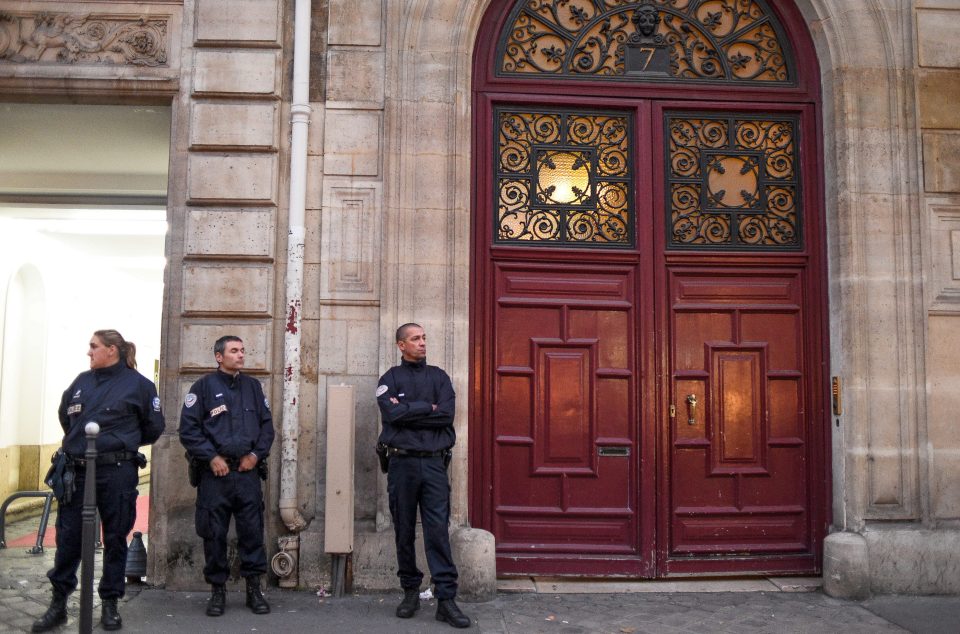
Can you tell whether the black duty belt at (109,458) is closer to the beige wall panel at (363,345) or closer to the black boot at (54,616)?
the black boot at (54,616)

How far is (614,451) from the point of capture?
297 inches

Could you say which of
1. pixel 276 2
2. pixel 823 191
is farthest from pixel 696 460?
pixel 276 2

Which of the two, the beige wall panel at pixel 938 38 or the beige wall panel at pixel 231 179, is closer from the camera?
the beige wall panel at pixel 231 179

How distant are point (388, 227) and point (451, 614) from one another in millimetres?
3112

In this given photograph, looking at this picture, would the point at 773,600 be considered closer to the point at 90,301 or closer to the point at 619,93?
the point at 619,93

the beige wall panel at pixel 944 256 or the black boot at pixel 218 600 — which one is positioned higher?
the beige wall panel at pixel 944 256

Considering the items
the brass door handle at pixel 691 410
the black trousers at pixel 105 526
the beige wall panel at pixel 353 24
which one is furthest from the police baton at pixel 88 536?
the brass door handle at pixel 691 410

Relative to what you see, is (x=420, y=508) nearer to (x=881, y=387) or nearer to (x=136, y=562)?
(x=136, y=562)

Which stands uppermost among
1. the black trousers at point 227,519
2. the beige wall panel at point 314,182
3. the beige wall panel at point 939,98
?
the beige wall panel at point 939,98

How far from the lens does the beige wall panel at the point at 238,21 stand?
7457 mm

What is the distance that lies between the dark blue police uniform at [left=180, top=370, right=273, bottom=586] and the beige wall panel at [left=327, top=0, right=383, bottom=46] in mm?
3098

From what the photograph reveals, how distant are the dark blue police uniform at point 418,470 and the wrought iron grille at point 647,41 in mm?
3180

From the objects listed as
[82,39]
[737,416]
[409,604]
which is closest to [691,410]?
[737,416]

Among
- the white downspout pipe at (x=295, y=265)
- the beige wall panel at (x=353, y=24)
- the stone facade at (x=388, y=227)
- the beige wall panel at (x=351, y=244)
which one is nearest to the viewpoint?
the white downspout pipe at (x=295, y=265)
